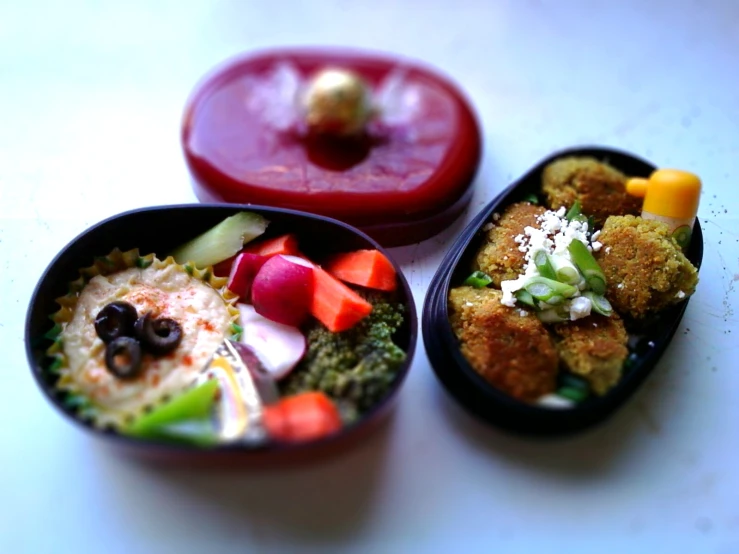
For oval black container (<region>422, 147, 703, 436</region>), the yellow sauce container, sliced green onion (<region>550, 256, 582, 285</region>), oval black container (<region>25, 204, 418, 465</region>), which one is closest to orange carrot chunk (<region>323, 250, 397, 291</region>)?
oval black container (<region>25, 204, 418, 465</region>)

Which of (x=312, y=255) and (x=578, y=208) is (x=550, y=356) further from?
(x=312, y=255)

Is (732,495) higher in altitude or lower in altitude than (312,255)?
lower

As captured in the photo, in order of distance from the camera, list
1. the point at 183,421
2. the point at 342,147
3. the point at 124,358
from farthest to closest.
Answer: the point at 342,147, the point at 124,358, the point at 183,421

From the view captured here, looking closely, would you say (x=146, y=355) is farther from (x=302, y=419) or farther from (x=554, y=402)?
(x=554, y=402)

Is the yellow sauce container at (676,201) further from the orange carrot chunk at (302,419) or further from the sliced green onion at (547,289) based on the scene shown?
the orange carrot chunk at (302,419)

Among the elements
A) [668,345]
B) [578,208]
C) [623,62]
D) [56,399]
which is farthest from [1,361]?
[623,62]

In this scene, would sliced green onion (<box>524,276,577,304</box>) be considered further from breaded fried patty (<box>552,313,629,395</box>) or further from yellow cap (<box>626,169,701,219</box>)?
yellow cap (<box>626,169,701,219</box>)

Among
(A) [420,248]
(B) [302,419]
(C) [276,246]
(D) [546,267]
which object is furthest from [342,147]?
(B) [302,419]
